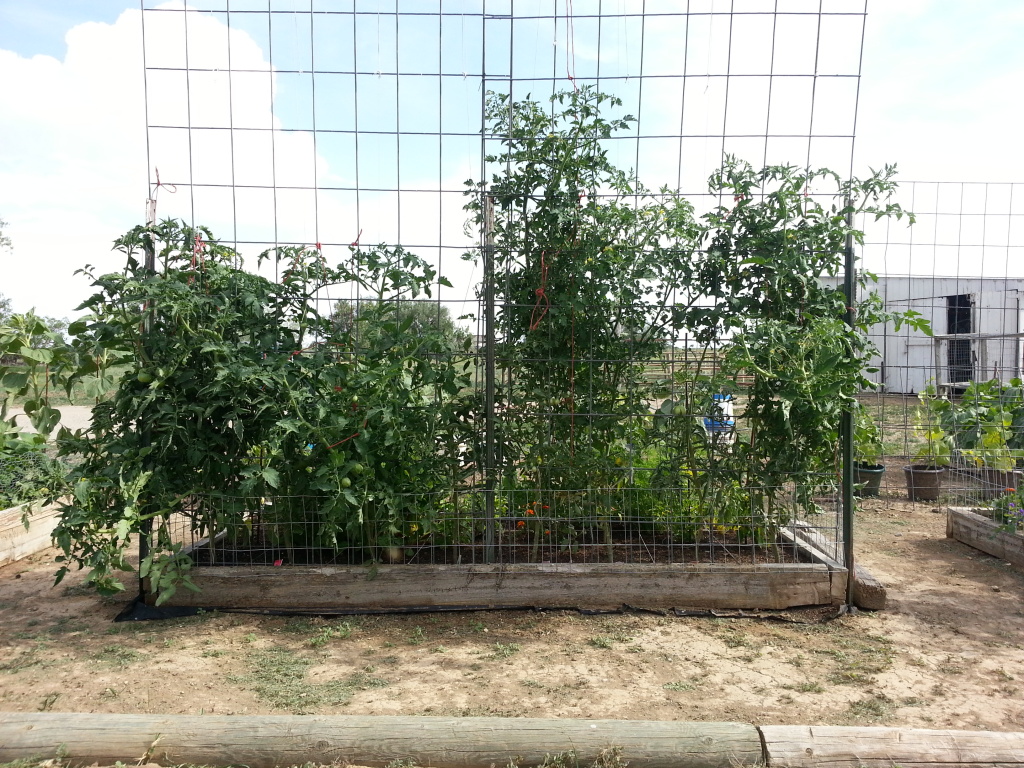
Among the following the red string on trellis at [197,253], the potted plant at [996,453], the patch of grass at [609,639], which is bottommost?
the patch of grass at [609,639]

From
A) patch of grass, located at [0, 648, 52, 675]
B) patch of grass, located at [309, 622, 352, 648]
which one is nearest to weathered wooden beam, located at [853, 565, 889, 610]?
patch of grass, located at [309, 622, 352, 648]

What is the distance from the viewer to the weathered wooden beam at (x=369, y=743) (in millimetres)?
2572

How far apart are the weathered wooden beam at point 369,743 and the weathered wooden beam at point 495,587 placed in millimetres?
1442

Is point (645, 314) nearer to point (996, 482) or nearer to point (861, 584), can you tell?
point (861, 584)

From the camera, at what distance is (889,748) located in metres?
2.53

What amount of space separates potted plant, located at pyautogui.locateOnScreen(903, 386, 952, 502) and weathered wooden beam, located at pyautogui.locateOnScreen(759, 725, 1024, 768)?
4.95m

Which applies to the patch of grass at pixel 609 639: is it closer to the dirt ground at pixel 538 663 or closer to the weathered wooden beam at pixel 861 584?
the dirt ground at pixel 538 663

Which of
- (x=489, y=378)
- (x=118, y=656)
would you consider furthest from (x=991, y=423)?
(x=118, y=656)

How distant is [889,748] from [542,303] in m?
2.69

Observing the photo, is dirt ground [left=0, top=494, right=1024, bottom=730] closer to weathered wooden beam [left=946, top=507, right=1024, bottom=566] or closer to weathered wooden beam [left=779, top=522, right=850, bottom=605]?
weathered wooden beam [left=779, top=522, right=850, bottom=605]

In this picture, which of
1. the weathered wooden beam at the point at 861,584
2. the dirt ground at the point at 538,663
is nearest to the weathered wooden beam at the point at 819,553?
the weathered wooden beam at the point at 861,584

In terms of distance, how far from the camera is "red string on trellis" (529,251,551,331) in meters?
4.18

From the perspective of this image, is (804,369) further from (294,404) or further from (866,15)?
(294,404)

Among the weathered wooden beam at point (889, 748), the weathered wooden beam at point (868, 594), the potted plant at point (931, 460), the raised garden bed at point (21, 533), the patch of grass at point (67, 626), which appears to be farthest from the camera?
the potted plant at point (931, 460)
